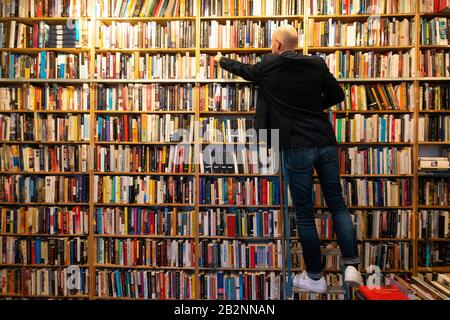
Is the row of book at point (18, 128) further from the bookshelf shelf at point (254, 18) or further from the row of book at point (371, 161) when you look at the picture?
the row of book at point (371, 161)

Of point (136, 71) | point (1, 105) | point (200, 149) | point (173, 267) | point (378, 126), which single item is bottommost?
point (173, 267)

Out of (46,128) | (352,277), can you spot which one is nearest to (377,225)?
(352,277)

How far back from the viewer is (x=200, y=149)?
3.20 meters

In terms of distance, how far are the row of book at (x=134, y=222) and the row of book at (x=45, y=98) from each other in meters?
0.95

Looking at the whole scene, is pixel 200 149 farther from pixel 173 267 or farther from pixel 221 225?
pixel 173 267

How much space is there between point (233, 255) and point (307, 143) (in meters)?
1.31

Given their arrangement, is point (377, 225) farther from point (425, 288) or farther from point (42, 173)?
point (42, 173)

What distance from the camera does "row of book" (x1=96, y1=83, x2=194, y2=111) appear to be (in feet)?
10.5

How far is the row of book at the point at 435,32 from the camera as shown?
122 inches

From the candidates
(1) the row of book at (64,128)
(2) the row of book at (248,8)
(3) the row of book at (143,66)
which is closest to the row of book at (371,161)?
(2) the row of book at (248,8)

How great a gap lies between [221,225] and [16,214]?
5.95 ft

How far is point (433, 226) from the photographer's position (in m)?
3.13
